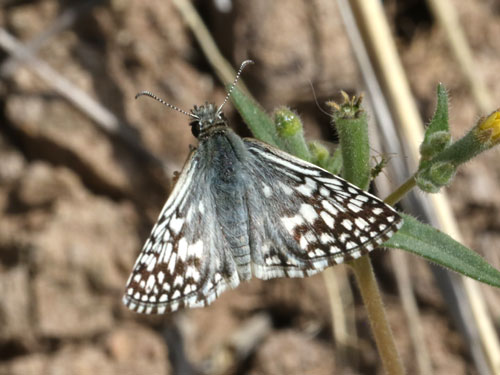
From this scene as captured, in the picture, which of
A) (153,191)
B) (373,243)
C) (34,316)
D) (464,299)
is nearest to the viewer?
(373,243)

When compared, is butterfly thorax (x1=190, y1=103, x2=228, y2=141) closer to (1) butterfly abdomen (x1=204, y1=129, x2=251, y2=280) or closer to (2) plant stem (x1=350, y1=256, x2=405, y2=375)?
(1) butterfly abdomen (x1=204, y1=129, x2=251, y2=280)

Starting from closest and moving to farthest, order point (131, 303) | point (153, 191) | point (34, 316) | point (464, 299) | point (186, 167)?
point (131, 303) < point (186, 167) < point (464, 299) < point (34, 316) < point (153, 191)

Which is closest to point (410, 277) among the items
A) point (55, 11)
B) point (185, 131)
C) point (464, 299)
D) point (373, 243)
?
point (464, 299)

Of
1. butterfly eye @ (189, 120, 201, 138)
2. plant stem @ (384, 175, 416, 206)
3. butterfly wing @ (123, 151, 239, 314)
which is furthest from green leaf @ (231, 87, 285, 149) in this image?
plant stem @ (384, 175, 416, 206)

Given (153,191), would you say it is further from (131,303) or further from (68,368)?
(131,303)

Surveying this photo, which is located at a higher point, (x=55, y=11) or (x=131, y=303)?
(x=55, y=11)

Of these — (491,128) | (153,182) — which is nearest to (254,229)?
(491,128)

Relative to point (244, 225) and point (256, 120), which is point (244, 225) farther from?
point (256, 120)

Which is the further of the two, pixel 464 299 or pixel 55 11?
pixel 55 11
